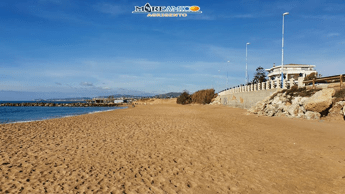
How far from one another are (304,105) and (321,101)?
1654 mm

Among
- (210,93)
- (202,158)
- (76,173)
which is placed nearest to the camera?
(76,173)

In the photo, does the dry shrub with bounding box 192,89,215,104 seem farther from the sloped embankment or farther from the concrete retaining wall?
the sloped embankment

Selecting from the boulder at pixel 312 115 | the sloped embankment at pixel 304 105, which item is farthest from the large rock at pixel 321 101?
the boulder at pixel 312 115

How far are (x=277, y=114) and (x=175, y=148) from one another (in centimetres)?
1392

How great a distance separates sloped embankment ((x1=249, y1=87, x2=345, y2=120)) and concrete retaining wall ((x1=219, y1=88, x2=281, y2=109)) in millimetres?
3301

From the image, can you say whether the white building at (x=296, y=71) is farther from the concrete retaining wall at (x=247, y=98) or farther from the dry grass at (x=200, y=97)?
the dry grass at (x=200, y=97)

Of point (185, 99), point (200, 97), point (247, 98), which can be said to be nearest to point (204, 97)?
point (200, 97)

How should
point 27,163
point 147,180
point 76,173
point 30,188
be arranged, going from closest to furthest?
point 30,188 < point 147,180 < point 76,173 < point 27,163

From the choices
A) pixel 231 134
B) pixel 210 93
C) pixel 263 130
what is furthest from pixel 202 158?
pixel 210 93

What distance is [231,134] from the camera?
42.2ft

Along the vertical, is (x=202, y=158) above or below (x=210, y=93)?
below

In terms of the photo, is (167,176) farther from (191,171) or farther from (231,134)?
(231,134)

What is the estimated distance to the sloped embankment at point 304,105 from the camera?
15797 millimetres

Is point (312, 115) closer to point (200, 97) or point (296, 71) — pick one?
point (296, 71)
